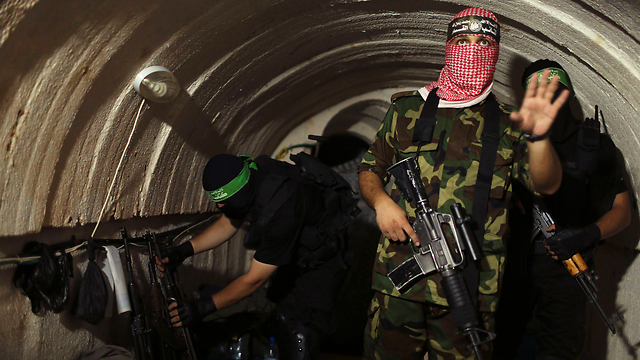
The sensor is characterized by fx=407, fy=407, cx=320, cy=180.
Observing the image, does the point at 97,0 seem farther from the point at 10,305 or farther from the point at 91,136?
the point at 10,305

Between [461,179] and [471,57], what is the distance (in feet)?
1.80

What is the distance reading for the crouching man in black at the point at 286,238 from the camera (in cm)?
251

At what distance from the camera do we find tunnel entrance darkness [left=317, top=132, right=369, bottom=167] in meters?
5.50

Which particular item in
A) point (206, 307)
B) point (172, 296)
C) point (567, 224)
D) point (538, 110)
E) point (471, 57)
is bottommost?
point (567, 224)

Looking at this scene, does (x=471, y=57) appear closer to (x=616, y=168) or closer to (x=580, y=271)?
(x=616, y=168)

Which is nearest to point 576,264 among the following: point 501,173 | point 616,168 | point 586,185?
point 586,185

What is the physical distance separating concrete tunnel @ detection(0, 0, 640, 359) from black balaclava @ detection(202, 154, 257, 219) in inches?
16.1

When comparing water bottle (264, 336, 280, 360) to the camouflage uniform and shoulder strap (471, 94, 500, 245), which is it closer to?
the camouflage uniform

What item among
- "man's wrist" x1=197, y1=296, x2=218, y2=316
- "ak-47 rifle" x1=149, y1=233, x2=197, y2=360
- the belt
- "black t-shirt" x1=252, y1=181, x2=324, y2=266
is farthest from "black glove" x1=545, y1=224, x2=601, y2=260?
"ak-47 rifle" x1=149, y1=233, x2=197, y2=360

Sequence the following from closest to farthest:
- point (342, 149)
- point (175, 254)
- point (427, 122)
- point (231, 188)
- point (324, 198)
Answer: point (427, 122) → point (231, 188) → point (175, 254) → point (324, 198) → point (342, 149)

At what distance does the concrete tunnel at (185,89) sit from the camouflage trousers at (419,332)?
152cm

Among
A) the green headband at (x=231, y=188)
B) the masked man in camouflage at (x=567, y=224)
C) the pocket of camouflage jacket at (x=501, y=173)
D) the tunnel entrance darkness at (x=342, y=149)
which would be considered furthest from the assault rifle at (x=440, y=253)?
the tunnel entrance darkness at (x=342, y=149)

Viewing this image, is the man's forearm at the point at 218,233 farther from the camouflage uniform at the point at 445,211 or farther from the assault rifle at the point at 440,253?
the assault rifle at the point at 440,253

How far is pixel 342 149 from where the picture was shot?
18.7 ft
